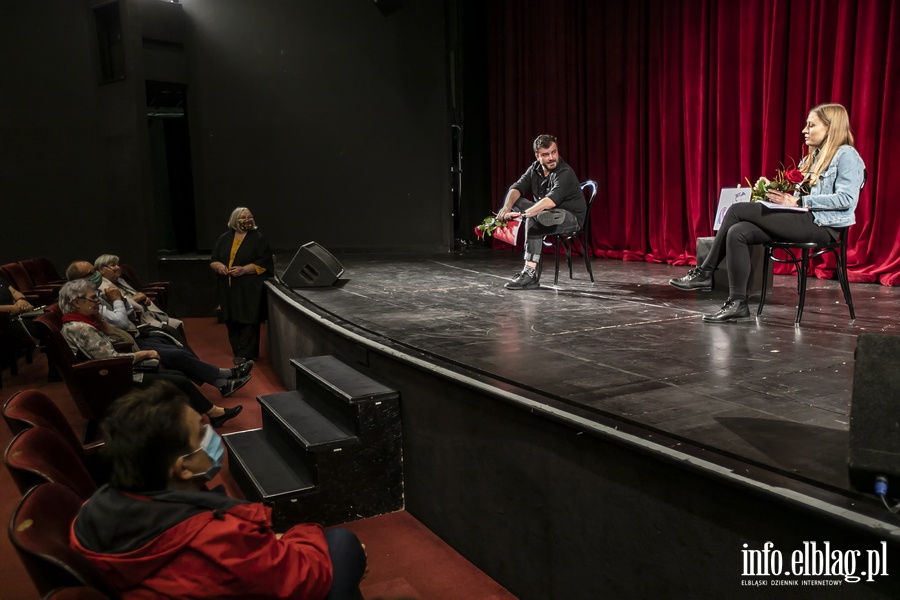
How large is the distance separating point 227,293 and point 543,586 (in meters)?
3.70

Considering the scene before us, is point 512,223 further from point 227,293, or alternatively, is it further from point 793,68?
point 793,68

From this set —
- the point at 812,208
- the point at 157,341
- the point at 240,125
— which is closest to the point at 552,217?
the point at 812,208

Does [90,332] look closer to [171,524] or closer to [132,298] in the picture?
[132,298]

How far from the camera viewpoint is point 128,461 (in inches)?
50.2

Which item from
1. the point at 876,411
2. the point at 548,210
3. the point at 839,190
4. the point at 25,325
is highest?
the point at 839,190

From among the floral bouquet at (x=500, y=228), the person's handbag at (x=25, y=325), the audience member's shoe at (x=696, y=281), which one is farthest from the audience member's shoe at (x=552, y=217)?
the person's handbag at (x=25, y=325)

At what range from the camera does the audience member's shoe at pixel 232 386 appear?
4.12 metres

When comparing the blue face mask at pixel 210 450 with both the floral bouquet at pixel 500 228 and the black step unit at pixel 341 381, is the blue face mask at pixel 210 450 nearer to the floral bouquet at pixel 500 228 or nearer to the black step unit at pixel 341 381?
the black step unit at pixel 341 381

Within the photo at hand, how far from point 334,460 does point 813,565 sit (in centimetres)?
169

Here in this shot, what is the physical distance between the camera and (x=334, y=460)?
256 centimetres

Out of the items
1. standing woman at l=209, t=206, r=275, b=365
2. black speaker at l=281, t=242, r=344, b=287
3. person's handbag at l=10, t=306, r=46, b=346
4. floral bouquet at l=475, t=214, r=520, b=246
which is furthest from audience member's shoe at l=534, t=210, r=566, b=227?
person's handbag at l=10, t=306, r=46, b=346

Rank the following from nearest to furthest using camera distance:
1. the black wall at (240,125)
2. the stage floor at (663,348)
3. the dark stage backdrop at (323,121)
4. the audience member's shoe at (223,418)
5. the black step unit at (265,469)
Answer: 1. the stage floor at (663,348)
2. the black step unit at (265,469)
3. the audience member's shoe at (223,418)
4. the black wall at (240,125)
5. the dark stage backdrop at (323,121)

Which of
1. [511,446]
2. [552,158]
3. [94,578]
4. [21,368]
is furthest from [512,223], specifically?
[94,578]

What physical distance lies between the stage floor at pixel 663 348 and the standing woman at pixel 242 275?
57cm
